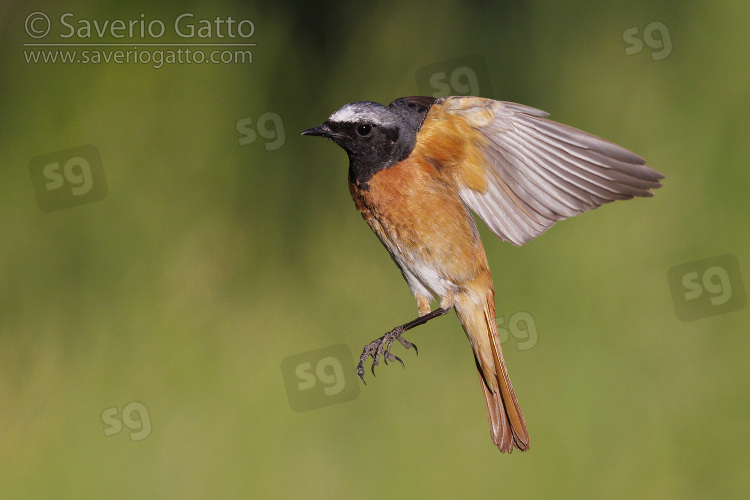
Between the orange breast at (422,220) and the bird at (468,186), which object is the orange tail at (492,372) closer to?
the bird at (468,186)

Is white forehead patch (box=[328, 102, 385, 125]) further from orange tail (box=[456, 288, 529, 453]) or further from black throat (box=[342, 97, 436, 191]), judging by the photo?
orange tail (box=[456, 288, 529, 453])

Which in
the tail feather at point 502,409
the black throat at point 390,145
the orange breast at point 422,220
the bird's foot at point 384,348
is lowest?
the tail feather at point 502,409

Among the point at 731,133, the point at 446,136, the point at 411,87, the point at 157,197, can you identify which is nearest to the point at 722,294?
the point at 731,133

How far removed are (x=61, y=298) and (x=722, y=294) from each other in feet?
9.89

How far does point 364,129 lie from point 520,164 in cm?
46

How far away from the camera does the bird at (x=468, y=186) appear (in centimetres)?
169

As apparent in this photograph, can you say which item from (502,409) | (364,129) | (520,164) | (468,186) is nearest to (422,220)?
(468,186)

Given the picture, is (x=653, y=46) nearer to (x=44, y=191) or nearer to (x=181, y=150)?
(x=181, y=150)

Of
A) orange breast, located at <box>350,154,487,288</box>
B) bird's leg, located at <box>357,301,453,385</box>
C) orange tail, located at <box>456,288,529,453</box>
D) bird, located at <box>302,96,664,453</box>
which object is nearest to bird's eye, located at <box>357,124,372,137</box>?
bird, located at <box>302,96,664,453</box>

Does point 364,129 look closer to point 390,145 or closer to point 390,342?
point 390,145

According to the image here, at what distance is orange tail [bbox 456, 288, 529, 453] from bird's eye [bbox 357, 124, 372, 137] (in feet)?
2.06

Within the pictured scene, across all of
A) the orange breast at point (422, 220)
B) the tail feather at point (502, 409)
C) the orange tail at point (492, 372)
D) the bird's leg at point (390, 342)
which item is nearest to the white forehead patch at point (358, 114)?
the orange breast at point (422, 220)

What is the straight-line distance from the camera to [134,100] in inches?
167

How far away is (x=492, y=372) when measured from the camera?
2.19 metres
